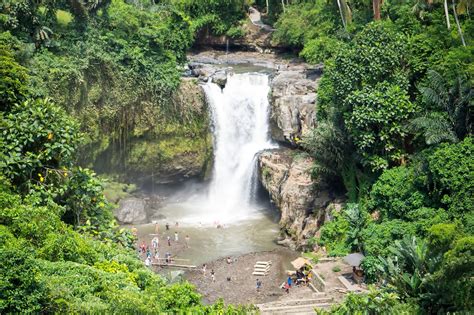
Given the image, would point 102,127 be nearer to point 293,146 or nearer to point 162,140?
point 162,140

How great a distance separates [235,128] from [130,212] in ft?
32.4

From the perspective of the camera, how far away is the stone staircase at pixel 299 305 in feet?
78.2

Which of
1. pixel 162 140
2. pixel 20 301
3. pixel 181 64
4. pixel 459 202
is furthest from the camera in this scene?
pixel 181 64

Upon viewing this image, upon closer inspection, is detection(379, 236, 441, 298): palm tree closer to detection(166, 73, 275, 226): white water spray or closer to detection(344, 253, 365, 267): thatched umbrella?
detection(344, 253, 365, 267): thatched umbrella

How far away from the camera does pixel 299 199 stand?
34.5 meters

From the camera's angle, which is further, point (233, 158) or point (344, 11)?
point (344, 11)

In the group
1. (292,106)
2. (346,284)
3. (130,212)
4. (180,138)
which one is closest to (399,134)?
(346,284)

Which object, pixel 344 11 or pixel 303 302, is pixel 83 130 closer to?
pixel 303 302

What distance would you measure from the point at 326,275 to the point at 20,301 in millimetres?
17228

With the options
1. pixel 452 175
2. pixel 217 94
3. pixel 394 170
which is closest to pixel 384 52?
pixel 394 170

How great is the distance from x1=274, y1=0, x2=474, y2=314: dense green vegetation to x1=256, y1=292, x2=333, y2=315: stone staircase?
96.5 inches

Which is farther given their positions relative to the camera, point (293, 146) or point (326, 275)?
point (293, 146)

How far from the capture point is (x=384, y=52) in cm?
3062

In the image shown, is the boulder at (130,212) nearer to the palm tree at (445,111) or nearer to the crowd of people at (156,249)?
the crowd of people at (156,249)
